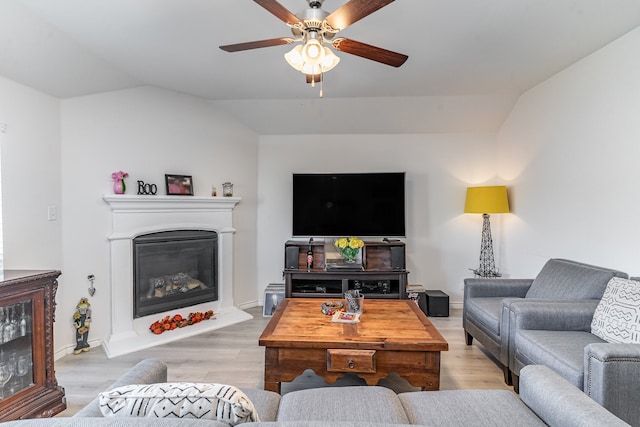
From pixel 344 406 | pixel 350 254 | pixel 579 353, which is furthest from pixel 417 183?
pixel 344 406

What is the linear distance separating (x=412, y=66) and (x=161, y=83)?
239 centimetres

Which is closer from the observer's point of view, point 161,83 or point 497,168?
point 161,83

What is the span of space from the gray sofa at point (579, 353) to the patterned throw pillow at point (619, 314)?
8 centimetres

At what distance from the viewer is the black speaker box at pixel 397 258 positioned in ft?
13.0

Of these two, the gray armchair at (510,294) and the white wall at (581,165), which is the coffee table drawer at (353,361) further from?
the white wall at (581,165)

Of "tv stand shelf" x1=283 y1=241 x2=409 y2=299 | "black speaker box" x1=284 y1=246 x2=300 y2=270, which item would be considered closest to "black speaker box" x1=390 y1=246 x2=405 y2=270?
→ "tv stand shelf" x1=283 y1=241 x2=409 y2=299

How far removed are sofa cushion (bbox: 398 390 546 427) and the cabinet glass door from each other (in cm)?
220

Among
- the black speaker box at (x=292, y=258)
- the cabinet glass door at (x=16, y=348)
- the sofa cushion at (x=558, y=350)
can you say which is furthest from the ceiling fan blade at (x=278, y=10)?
the black speaker box at (x=292, y=258)

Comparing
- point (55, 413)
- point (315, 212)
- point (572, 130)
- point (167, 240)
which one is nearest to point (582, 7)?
point (572, 130)

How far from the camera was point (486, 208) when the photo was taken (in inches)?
149

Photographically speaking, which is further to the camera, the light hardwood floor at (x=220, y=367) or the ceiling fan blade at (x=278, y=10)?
the light hardwood floor at (x=220, y=367)

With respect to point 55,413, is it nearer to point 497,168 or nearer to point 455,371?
point 455,371

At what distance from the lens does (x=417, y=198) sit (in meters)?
4.39

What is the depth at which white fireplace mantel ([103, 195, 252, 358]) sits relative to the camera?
3.16 meters
